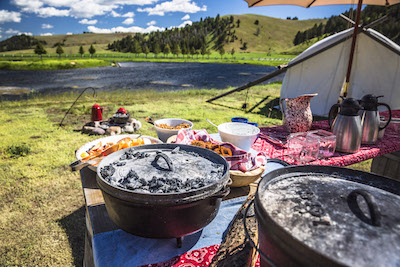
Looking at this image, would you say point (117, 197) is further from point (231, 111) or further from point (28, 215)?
point (231, 111)

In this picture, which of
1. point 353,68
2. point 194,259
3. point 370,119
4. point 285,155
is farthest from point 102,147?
point 353,68

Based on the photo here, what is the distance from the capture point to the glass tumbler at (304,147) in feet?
8.38

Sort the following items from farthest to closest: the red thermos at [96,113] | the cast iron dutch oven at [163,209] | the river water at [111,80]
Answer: the river water at [111,80] → the red thermos at [96,113] → the cast iron dutch oven at [163,209]

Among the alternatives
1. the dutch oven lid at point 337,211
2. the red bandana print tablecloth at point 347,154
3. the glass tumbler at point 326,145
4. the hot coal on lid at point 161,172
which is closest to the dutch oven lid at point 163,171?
the hot coal on lid at point 161,172

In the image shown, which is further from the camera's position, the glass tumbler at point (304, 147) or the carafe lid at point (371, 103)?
the carafe lid at point (371, 103)

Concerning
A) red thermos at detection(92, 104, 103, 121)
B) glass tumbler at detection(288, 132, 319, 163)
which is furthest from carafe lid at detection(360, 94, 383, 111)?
red thermos at detection(92, 104, 103, 121)

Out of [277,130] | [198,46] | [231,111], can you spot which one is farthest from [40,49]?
[277,130]

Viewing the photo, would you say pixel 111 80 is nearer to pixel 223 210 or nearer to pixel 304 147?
pixel 304 147

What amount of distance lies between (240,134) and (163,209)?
151cm

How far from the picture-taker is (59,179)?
4.67 m

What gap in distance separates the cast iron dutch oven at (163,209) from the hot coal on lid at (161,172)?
0.18 feet

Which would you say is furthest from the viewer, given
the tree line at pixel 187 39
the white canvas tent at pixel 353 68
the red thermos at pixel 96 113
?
the tree line at pixel 187 39

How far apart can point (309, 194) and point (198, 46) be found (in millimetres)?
132667

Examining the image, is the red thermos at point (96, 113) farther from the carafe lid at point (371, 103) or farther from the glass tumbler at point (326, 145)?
the carafe lid at point (371, 103)
